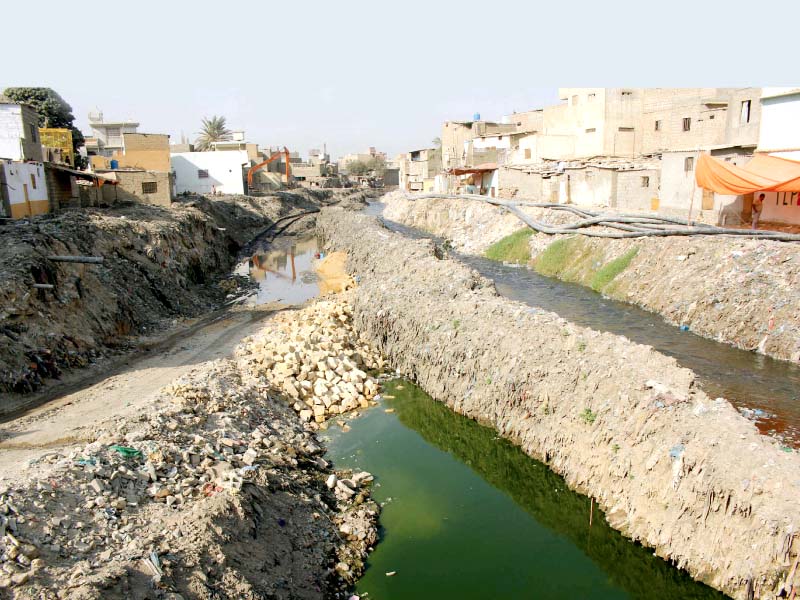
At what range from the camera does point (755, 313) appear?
1691 centimetres

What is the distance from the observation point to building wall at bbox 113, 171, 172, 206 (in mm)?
32938

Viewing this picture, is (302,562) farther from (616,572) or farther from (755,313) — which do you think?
(755,313)

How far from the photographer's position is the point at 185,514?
7789 millimetres

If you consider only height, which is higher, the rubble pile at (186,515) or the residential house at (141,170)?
the residential house at (141,170)

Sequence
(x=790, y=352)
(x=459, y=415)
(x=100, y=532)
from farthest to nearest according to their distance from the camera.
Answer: (x=790, y=352) → (x=459, y=415) → (x=100, y=532)

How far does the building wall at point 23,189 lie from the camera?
2069 cm

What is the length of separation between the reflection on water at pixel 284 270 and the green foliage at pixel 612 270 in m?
12.4

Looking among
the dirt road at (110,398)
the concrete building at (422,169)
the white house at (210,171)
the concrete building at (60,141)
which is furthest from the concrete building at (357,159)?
the dirt road at (110,398)

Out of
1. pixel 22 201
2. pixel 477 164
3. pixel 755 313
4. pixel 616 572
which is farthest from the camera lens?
pixel 477 164

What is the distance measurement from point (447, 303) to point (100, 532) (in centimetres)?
1068

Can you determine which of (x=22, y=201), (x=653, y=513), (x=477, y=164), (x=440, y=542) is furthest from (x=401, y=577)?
(x=477, y=164)

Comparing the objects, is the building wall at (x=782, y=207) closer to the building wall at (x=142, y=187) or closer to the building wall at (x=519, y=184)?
the building wall at (x=519, y=184)

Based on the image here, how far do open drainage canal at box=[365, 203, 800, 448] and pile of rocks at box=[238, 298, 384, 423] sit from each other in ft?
25.6

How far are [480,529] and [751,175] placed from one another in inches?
720
